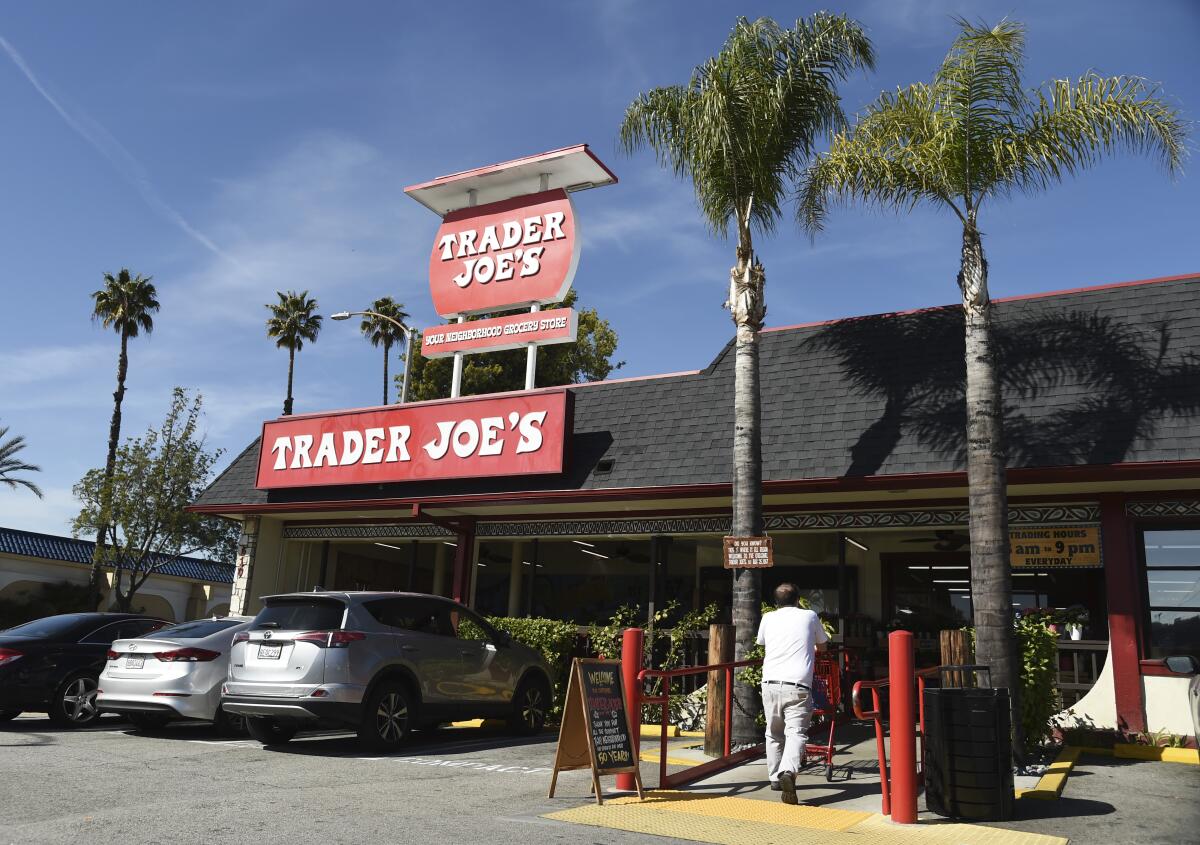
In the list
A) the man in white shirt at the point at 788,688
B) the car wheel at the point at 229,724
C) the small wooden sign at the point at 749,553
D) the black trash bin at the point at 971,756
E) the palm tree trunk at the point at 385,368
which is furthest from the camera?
the palm tree trunk at the point at 385,368

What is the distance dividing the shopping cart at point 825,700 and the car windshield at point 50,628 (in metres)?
9.58

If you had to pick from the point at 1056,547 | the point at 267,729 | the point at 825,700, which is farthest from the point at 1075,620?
the point at 267,729

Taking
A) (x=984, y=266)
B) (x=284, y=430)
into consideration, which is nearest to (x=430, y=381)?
(x=284, y=430)

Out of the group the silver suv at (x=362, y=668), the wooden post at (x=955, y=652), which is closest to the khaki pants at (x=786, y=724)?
the wooden post at (x=955, y=652)

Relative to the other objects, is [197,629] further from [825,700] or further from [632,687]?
[825,700]

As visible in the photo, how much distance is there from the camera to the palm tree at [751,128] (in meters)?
12.1

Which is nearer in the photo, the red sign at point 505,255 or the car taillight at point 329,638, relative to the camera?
the car taillight at point 329,638

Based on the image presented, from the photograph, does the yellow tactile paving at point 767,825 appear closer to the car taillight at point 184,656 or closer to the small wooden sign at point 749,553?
the small wooden sign at point 749,553

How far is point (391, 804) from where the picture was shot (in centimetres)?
728

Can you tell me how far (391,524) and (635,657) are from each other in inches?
428

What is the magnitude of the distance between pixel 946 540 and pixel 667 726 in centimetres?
740

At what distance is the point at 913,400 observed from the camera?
1309 cm

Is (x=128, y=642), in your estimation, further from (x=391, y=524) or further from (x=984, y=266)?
(x=984, y=266)

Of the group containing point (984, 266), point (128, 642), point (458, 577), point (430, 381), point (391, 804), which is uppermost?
point (430, 381)
